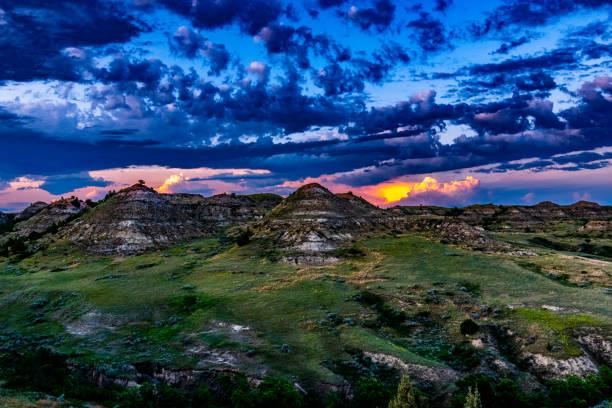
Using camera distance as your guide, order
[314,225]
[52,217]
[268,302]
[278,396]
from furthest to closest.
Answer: [52,217] → [314,225] → [268,302] → [278,396]

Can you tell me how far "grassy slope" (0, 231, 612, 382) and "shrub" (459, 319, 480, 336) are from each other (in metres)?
1.76

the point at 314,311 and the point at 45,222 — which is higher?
the point at 45,222

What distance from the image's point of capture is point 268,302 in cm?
5406

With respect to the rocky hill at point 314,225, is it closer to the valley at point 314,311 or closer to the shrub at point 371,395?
the valley at point 314,311

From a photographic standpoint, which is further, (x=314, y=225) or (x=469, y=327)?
(x=314, y=225)

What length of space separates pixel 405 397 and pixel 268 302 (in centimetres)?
2961

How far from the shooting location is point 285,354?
1476 inches

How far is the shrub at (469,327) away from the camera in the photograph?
43.3 metres

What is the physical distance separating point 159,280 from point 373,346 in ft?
158

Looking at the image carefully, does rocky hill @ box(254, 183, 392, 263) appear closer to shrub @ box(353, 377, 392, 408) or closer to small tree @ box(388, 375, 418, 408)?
shrub @ box(353, 377, 392, 408)

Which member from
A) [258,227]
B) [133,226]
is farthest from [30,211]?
[258,227]

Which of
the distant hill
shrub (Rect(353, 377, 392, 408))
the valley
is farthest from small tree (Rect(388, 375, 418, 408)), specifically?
the distant hill

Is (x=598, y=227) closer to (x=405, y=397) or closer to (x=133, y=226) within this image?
(x=405, y=397)

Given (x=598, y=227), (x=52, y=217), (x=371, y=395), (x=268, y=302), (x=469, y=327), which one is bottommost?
(x=598, y=227)
